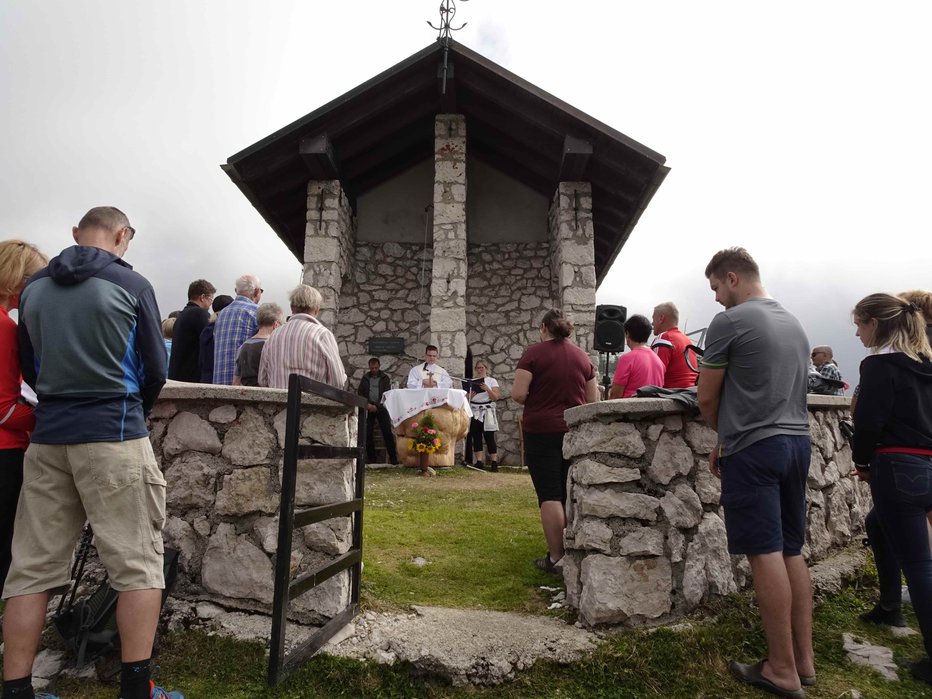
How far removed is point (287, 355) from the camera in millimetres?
3371

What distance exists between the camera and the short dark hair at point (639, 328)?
425 centimetres

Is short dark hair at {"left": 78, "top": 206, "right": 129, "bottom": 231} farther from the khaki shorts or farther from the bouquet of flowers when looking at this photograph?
the bouquet of flowers

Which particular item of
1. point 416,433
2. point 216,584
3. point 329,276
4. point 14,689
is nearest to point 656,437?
point 216,584

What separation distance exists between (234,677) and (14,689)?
75cm

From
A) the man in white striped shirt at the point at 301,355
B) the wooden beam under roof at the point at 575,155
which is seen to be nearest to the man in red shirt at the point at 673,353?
the man in white striped shirt at the point at 301,355

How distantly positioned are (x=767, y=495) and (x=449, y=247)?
7.22m

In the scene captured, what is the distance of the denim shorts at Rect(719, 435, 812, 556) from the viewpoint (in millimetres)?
2334

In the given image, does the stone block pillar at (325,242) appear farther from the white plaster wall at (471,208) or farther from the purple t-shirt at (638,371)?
the purple t-shirt at (638,371)

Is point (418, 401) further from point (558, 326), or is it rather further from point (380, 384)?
point (558, 326)

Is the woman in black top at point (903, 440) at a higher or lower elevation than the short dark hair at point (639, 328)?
lower

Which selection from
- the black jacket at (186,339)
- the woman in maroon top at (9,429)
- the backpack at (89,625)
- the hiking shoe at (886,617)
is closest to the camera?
the woman in maroon top at (9,429)

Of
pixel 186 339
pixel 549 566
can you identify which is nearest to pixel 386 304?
pixel 186 339

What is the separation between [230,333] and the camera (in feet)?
14.6

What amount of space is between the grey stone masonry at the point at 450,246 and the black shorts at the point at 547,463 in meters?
5.05
